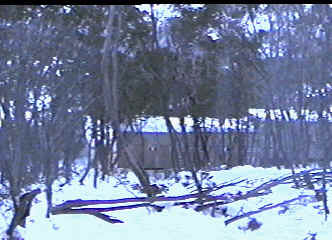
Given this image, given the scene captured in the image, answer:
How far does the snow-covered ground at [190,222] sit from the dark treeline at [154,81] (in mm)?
923

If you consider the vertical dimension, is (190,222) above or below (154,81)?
below

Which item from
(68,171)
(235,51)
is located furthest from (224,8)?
(68,171)

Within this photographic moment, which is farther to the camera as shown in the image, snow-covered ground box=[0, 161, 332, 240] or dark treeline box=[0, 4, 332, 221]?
dark treeline box=[0, 4, 332, 221]

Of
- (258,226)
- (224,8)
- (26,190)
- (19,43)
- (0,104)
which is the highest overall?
(224,8)

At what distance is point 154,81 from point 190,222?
27.6 ft

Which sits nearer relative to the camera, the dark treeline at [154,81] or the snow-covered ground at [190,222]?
the snow-covered ground at [190,222]

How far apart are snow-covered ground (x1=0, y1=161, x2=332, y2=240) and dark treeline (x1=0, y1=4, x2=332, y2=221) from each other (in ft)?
3.03

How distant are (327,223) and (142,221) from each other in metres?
→ 3.24

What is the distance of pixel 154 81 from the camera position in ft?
63.8

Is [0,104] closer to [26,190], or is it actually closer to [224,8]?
[26,190]

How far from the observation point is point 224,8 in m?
18.7

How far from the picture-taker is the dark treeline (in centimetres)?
1285

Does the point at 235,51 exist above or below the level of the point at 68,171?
above

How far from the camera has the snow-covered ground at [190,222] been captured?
10383 millimetres
